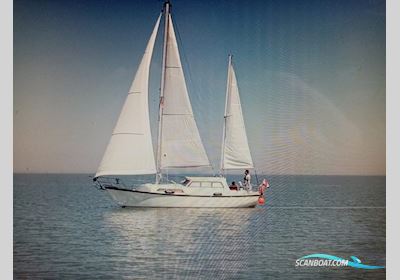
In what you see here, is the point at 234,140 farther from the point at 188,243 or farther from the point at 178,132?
the point at 188,243

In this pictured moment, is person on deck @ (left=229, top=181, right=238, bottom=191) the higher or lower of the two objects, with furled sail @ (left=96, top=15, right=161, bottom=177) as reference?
lower

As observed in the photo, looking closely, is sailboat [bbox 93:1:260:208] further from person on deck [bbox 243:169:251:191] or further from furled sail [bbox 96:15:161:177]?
person on deck [bbox 243:169:251:191]

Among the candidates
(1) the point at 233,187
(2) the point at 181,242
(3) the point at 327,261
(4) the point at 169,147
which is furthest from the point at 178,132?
(3) the point at 327,261

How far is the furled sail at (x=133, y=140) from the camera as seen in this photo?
11.1 metres

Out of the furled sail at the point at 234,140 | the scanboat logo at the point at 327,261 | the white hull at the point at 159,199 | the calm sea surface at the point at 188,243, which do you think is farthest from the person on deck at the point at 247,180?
the scanboat logo at the point at 327,261

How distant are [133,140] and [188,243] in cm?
340

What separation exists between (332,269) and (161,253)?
2.76m

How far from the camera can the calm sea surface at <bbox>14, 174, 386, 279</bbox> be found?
308 inches

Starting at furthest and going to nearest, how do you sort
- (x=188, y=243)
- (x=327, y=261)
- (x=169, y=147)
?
(x=169, y=147)
(x=188, y=243)
(x=327, y=261)

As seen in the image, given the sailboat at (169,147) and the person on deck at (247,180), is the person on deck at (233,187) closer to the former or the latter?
the sailboat at (169,147)

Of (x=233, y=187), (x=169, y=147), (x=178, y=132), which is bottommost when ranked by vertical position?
(x=233, y=187)

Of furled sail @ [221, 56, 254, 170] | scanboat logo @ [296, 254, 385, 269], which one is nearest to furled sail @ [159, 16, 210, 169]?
furled sail @ [221, 56, 254, 170]

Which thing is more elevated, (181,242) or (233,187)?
(233,187)

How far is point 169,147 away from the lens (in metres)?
12.0
